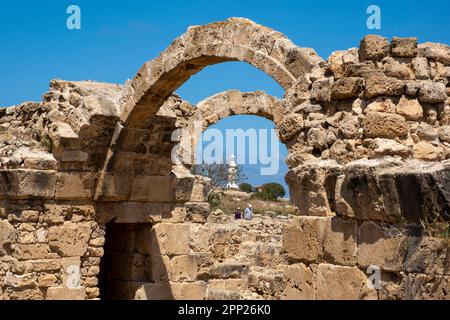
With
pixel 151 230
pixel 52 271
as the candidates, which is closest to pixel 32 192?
pixel 52 271

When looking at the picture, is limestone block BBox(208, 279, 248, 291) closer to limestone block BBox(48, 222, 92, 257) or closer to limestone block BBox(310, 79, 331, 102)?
limestone block BBox(48, 222, 92, 257)

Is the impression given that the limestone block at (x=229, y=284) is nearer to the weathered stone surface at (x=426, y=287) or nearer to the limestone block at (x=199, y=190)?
the limestone block at (x=199, y=190)

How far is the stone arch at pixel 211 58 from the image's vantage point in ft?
20.0

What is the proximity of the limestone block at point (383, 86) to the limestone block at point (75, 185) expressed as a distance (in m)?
5.00

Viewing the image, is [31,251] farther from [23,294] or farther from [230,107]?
[230,107]

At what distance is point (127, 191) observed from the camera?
352 inches

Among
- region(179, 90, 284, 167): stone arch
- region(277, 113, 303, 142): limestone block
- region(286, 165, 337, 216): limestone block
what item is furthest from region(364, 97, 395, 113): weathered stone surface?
region(179, 90, 284, 167): stone arch

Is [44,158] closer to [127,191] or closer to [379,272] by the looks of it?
[127,191]

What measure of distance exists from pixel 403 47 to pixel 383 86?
369 millimetres

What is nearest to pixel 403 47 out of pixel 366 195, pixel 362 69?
pixel 362 69

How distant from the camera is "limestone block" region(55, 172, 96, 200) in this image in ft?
27.4

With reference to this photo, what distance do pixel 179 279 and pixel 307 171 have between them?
4848 millimetres

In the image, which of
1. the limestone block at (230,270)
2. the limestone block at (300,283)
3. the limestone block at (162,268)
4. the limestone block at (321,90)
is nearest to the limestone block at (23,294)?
the limestone block at (162,268)

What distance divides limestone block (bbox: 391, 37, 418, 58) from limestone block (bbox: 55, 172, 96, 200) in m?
5.08
